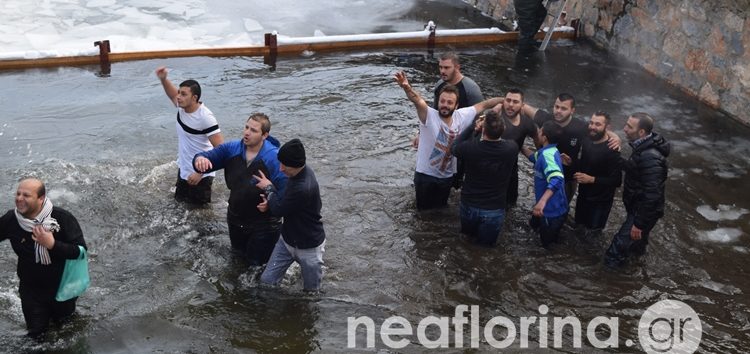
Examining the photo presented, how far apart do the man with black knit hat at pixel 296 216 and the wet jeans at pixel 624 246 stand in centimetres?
289

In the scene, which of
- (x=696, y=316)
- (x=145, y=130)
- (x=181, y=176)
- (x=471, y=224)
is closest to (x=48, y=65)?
(x=145, y=130)

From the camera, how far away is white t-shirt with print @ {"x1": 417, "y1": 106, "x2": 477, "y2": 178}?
275 inches

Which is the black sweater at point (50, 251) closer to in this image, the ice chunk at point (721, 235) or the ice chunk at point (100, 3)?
the ice chunk at point (721, 235)

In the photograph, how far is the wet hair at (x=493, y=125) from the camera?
20.4ft

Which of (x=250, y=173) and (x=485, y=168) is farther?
(x=485, y=168)

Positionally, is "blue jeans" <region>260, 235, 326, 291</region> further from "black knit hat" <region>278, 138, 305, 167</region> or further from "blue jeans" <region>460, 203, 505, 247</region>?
"blue jeans" <region>460, 203, 505, 247</region>

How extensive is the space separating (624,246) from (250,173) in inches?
143

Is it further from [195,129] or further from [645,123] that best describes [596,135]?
[195,129]

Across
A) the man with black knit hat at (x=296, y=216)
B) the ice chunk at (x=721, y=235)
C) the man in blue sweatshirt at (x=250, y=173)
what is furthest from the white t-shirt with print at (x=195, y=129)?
the ice chunk at (x=721, y=235)

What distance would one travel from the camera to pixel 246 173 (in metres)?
5.98

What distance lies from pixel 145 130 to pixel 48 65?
121 inches

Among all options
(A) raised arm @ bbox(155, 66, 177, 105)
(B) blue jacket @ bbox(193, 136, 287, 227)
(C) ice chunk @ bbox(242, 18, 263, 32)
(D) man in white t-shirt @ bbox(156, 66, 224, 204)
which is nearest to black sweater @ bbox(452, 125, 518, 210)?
(B) blue jacket @ bbox(193, 136, 287, 227)

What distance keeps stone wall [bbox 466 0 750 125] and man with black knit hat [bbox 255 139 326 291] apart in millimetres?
7761

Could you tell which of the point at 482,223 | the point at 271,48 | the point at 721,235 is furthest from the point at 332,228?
the point at 271,48
